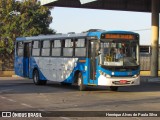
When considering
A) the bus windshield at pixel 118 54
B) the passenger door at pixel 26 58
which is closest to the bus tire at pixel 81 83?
the bus windshield at pixel 118 54

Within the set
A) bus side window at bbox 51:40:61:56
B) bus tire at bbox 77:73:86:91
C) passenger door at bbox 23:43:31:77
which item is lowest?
bus tire at bbox 77:73:86:91

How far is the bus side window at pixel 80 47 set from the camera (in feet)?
79.0

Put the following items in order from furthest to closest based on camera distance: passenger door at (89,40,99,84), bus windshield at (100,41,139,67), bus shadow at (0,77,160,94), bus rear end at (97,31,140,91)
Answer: bus shadow at (0,77,160,94), passenger door at (89,40,99,84), bus windshield at (100,41,139,67), bus rear end at (97,31,140,91)

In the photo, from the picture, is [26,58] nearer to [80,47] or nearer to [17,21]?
[80,47]

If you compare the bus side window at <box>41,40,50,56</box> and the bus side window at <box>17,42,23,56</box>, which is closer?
the bus side window at <box>41,40,50,56</box>

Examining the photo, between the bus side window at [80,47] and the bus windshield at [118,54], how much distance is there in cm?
149

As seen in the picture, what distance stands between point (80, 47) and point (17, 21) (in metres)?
27.5

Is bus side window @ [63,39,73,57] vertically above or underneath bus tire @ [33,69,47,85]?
above

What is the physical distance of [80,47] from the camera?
24453 millimetres

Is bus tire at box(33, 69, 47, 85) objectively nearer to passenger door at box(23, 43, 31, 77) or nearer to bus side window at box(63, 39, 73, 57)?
passenger door at box(23, 43, 31, 77)

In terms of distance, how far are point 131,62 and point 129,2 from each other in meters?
19.9

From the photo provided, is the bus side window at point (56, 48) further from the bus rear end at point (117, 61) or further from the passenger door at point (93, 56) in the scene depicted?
the bus rear end at point (117, 61)

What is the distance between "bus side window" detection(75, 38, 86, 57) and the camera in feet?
79.0

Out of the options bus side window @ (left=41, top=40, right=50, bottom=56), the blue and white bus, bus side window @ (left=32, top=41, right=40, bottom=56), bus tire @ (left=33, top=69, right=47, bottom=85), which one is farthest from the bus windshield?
bus tire @ (left=33, top=69, right=47, bottom=85)
